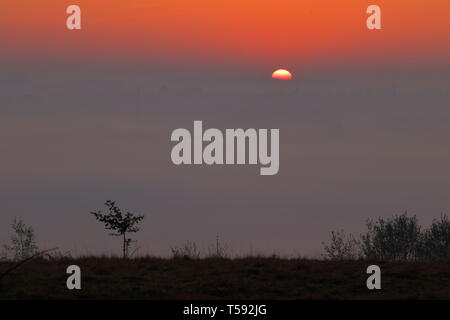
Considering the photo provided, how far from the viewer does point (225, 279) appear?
27062mm

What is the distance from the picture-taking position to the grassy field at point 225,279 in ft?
82.7

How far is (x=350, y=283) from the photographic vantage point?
2673 centimetres

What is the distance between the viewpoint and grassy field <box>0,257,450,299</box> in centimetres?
2522

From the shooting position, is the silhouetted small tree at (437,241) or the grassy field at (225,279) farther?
the silhouetted small tree at (437,241)

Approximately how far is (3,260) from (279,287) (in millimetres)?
10670

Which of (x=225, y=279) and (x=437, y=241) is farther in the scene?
(x=437, y=241)

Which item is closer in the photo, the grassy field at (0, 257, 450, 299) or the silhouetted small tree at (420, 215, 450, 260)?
the grassy field at (0, 257, 450, 299)
